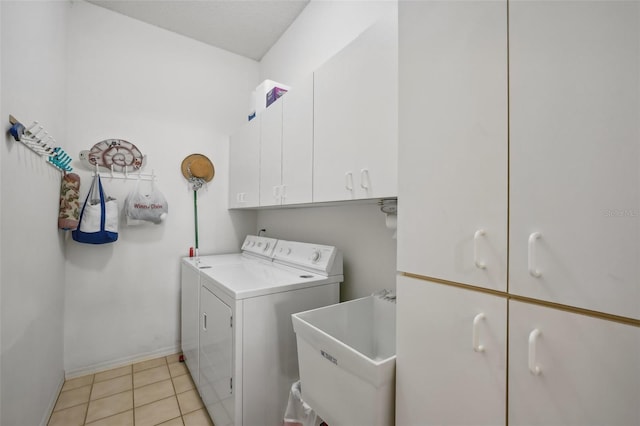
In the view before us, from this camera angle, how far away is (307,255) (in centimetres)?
191

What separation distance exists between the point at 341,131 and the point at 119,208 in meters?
2.03

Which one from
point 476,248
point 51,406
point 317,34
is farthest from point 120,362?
point 317,34

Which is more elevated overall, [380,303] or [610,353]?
[610,353]

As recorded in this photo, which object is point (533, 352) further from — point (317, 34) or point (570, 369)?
point (317, 34)

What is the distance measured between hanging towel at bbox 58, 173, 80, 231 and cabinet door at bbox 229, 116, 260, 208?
1.13 m

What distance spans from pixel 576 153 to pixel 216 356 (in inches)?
70.7

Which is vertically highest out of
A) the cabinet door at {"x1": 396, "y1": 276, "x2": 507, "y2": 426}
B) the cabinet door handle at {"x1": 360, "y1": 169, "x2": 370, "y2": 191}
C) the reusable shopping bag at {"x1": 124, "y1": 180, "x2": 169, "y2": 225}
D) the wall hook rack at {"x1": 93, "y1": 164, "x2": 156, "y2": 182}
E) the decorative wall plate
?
the decorative wall plate

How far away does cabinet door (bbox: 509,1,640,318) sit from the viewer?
1.73 feet

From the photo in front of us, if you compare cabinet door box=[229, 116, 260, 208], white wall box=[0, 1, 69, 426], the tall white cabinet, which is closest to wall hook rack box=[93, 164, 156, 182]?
white wall box=[0, 1, 69, 426]

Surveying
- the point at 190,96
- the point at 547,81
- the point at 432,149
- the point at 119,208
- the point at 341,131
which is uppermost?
the point at 190,96

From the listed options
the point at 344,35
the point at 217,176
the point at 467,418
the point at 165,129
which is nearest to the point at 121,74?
the point at 165,129

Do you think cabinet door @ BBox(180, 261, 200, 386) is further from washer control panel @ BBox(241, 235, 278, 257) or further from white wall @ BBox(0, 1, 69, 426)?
white wall @ BBox(0, 1, 69, 426)

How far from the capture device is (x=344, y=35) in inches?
76.2

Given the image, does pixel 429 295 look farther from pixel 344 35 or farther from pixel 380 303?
pixel 344 35
